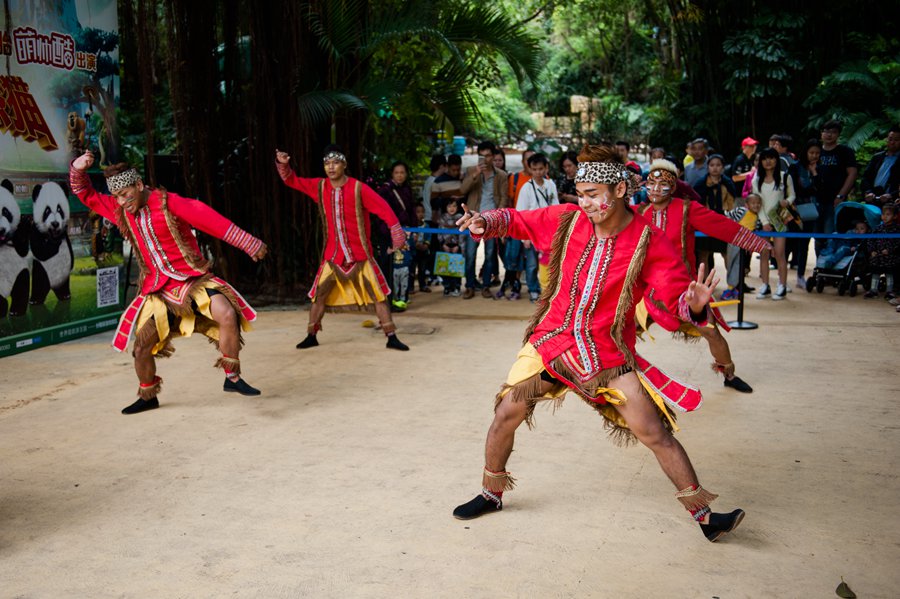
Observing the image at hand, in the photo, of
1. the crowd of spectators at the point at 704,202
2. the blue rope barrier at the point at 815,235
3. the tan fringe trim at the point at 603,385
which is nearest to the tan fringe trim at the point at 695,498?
the tan fringe trim at the point at 603,385

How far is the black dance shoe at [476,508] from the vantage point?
408 centimetres

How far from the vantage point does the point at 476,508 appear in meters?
4.10

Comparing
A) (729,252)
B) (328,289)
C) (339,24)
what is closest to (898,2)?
(729,252)

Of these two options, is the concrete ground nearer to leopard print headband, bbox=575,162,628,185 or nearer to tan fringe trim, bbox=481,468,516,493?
tan fringe trim, bbox=481,468,516,493

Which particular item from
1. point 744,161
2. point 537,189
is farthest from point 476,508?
point 744,161

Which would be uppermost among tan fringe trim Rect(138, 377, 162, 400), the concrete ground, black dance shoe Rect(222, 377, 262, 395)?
tan fringe trim Rect(138, 377, 162, 400)

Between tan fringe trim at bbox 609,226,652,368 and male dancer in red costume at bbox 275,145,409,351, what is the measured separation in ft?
11.9

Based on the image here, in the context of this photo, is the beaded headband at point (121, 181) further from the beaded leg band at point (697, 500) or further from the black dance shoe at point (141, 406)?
the beaded leg band at point (697, 500)

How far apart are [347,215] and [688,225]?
284cm

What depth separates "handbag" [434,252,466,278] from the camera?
10008 millimetres

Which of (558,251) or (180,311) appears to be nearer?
(558,251)

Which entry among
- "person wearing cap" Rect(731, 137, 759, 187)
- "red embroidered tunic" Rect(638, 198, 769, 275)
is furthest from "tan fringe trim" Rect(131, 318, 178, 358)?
"person wearing cap" Rect(731, 137, 759, 187)

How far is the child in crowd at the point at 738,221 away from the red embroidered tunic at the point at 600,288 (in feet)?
18.8

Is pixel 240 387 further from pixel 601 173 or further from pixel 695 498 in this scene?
pixel 695 498
